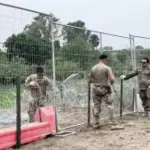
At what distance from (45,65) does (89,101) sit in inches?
82.7

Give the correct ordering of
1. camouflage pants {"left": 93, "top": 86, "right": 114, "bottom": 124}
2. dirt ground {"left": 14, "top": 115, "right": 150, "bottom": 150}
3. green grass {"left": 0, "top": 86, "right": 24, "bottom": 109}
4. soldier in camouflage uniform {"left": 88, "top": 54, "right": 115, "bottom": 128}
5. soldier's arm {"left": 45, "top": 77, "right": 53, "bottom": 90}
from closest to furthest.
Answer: green grass {"left": 0, "top": 86, "right": 24, "bottom": 109}
dirt ground {"left": 14, "top": 115, "right": 150, "bottom": 150}
soldier's arm {"left": 45, "top": 77, "right": 53, "bottom": 90}
soldier in camouflage uniform {"left": 88, "top": 54, "right": 115, "bottom": 128}
camouflage pants {"left": 93, "top": 86, "right": 114, "bottom": 124}

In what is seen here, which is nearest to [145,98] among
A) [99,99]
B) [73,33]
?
[99,99]

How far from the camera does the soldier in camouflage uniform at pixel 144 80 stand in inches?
544

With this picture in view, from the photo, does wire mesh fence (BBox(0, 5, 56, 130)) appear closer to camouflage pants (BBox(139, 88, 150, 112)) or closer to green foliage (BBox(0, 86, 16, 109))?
green foliage (BBox(0, 86, 16, 109))

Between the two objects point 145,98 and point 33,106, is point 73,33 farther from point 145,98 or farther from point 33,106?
point 145,98

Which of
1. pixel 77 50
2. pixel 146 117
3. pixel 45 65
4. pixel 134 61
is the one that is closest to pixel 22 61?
pixel 45 65

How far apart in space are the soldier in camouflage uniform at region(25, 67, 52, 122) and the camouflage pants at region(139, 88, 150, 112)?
14.7ft

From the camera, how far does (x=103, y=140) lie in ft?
32.3

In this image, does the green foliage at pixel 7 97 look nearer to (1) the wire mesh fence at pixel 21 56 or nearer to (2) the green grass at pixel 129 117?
(1) the wire mesh fence at pixel 21 56

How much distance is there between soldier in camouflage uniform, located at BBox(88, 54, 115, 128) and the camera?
452 inches

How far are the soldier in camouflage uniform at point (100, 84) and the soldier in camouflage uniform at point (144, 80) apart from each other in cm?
209

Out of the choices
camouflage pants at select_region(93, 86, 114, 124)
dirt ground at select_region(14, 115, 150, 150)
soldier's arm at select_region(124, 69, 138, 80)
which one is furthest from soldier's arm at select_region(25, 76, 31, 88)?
soldier's arm at select_region(124, 69, 138, 80)

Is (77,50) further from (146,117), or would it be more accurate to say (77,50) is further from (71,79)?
(146,117)

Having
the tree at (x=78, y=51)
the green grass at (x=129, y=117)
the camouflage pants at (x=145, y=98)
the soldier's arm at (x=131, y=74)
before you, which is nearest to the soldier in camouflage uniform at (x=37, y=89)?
the tree at (x=78, y=51)
